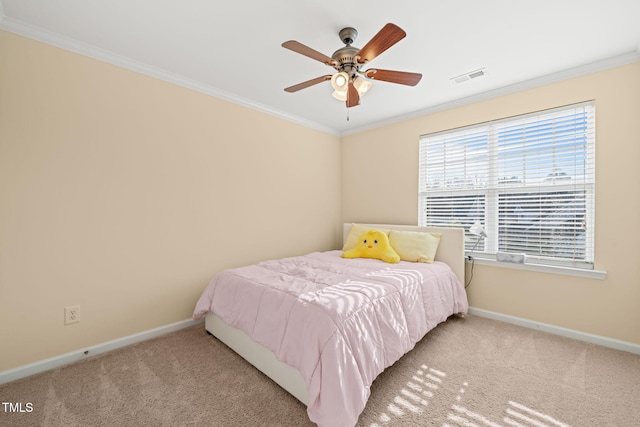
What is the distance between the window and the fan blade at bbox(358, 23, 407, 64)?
1.98m

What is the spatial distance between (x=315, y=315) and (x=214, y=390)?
2.90ft

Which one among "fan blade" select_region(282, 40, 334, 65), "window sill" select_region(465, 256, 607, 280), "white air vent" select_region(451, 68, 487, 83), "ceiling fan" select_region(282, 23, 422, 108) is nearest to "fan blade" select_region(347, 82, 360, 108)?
"ceiling fan" select_region(282, 23, 422, 108)

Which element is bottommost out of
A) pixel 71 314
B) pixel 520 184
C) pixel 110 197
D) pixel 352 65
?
pixel 71 314

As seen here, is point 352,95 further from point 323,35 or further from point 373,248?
point 373,248

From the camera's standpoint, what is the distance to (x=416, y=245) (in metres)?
3.05

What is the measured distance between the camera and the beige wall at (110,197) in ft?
6.24

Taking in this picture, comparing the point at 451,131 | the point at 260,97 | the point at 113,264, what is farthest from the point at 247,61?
the point at 451,131

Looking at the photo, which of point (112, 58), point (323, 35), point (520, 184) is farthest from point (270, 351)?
point (520, 184)

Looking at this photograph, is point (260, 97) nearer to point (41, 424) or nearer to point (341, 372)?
point (341, 372)

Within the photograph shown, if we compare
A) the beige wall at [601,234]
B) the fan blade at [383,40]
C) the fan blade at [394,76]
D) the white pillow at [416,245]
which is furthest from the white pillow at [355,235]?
the fan blade at [383,40]

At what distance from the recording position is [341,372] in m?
1.42

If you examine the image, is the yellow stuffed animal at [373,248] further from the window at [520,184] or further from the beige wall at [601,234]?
the beige wall at [601,234]

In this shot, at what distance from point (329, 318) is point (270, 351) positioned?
598 millimetres

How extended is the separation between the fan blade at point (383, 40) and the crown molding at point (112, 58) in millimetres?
1747
